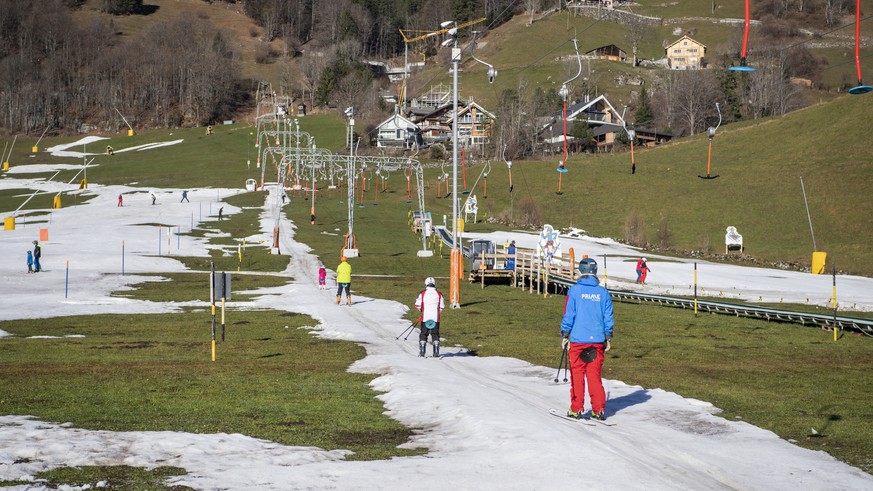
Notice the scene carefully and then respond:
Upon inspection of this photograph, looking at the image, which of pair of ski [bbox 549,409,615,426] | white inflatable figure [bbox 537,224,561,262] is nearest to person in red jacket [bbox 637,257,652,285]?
white inflatable figure [bbox 537,224,561,262]

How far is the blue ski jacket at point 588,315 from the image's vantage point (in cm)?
1552

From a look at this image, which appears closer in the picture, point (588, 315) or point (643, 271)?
point (588, 315)

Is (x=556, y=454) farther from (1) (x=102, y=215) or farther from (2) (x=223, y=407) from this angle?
(1) (x=102, y=215)

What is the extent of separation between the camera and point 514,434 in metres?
13.6

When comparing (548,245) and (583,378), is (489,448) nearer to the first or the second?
(583,378)

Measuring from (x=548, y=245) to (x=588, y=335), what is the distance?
3701 cm

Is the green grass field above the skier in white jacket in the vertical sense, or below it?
below

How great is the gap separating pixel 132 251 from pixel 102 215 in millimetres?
32366

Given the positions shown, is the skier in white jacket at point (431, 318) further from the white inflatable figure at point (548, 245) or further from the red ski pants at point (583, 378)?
the white inflatable figure at point (548, 245)

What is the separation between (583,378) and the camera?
15766mm

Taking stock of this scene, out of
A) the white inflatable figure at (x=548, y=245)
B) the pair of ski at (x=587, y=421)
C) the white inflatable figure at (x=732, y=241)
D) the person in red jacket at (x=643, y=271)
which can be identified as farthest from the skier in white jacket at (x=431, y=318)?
the white inflatable figure at (x=732, y=241)

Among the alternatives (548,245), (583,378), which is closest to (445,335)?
(583,378)

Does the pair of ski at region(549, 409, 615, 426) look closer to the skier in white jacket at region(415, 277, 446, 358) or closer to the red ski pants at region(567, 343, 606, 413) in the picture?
the red ski pants at region(567, 343, 606, 413)

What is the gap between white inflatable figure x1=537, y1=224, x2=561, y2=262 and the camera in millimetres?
51469
